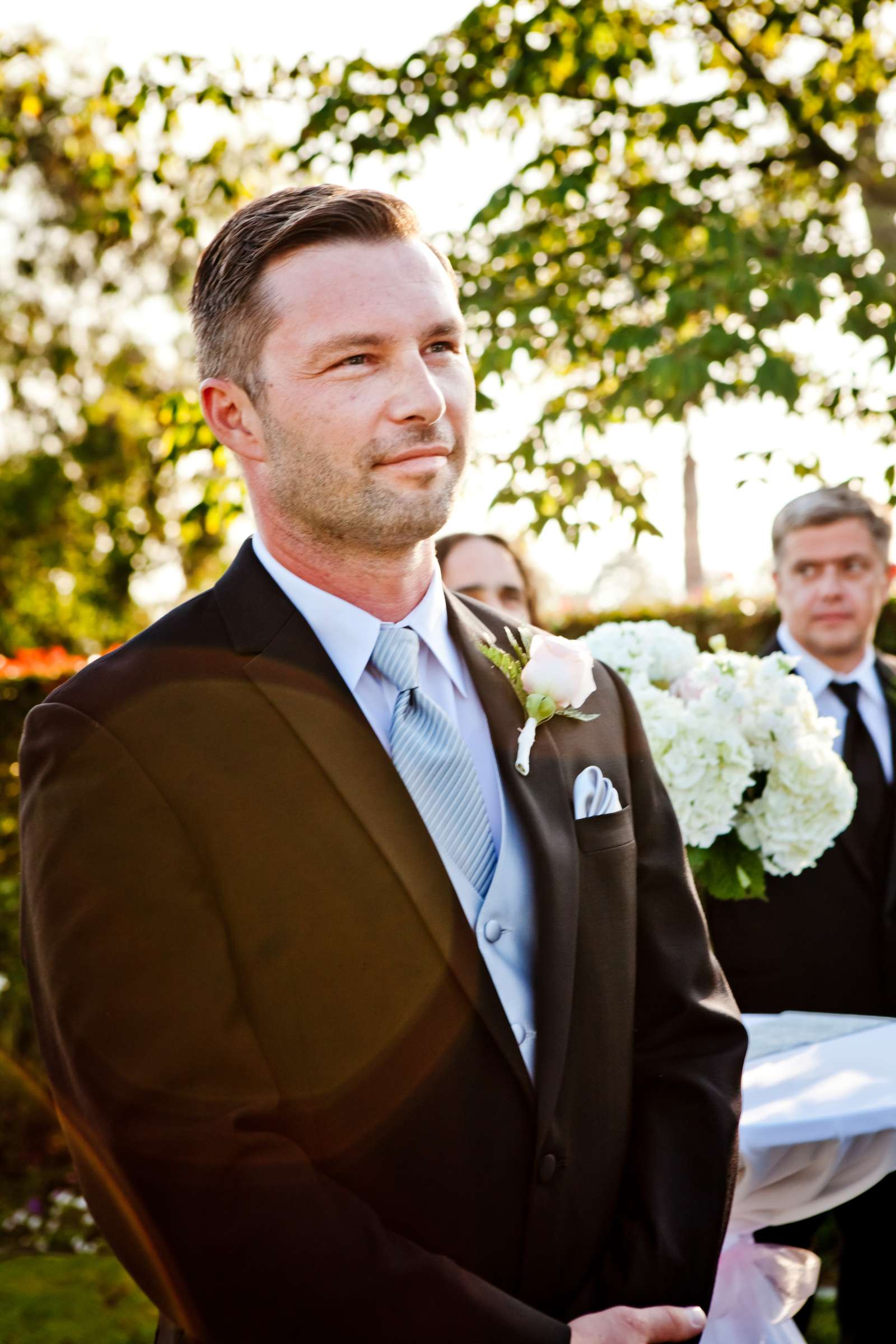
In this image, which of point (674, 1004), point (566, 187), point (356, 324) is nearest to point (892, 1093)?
point (674, 1004)

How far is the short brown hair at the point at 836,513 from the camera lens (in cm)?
453

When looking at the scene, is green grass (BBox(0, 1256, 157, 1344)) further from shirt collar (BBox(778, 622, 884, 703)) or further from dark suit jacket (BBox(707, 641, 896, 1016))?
shirt collar (BBox(778, 622, 884, 703))

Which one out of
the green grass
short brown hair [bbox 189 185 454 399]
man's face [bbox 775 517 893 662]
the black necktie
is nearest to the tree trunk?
man's face [bbox 775 517 893 662]

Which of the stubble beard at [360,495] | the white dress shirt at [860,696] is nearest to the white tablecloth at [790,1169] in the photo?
the stubble beard at [360,495]

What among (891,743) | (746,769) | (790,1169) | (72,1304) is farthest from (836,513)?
(72,1304)

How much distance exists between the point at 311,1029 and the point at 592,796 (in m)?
0.63

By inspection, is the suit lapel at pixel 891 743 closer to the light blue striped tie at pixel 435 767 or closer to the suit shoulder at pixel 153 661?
the light blue striped tie at pixel 435 767

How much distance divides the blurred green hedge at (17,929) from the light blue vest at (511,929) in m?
5.18

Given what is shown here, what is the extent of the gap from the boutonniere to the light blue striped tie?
4.7 inches

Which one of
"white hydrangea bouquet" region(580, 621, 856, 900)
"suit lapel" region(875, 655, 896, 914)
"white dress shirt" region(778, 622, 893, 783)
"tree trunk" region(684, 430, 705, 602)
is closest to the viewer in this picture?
"white hydrangea bouquet" region(580, 621, 856, 900)

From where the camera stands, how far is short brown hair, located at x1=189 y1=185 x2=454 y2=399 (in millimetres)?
1772

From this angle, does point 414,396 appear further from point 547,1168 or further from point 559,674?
point 547,1168

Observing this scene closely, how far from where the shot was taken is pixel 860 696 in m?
4.41

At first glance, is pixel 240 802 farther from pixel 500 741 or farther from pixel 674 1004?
pixel 674 1004
